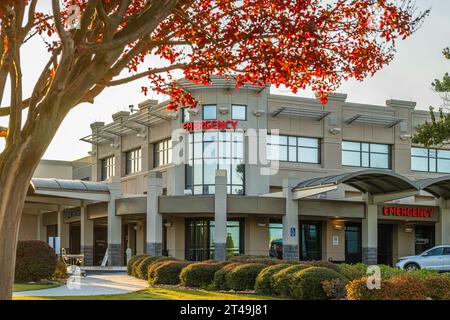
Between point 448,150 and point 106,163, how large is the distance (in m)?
26.3

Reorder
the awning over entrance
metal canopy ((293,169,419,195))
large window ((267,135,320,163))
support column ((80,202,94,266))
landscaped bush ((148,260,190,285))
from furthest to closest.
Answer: support column ((80,202,94,266))
large window ((267,135,320,163))
the awning over entrance
metal canopy ((293,169,419,195))
landscaped bush ((148,260,190,285))

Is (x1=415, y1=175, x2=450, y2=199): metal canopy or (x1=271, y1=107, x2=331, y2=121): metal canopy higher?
(x1=271, y1=107, x2=331, y2=121): metal canopy

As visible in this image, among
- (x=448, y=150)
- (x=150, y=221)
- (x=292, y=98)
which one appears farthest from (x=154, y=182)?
(x=448, y=150)

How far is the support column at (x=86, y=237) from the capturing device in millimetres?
52312

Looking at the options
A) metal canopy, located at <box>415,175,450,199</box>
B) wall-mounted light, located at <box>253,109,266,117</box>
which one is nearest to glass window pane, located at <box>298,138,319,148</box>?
wall-mounted light, located at <box>253,109,266,117</box>

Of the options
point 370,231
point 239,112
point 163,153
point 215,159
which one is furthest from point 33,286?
point 163,153

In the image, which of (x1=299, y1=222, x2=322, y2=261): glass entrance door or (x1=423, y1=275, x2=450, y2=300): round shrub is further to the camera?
(x1=299, y1=222, x2=322, y2=261): glass entrance door

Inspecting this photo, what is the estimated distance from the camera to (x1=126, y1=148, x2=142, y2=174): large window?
5603cm

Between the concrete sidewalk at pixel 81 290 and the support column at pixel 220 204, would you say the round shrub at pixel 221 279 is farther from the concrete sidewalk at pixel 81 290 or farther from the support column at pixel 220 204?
the support column at pixel 220 204

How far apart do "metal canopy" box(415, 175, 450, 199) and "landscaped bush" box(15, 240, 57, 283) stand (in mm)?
22149

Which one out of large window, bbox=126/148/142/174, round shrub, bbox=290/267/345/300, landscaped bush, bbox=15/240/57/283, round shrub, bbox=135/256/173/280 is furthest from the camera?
Answer: large window, bbox=126/148/142/174

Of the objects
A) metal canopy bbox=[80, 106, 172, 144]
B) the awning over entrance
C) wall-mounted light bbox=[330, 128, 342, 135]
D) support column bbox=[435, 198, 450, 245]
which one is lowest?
support column bbox=[435, 198, 450, 245]

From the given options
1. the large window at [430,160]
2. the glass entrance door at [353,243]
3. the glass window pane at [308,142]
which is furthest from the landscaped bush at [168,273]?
the large window at [430,160]

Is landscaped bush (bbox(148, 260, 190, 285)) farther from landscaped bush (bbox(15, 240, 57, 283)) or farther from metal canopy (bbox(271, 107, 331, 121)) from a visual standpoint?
metal canopy (bbox(271, 107, 331, 121))
